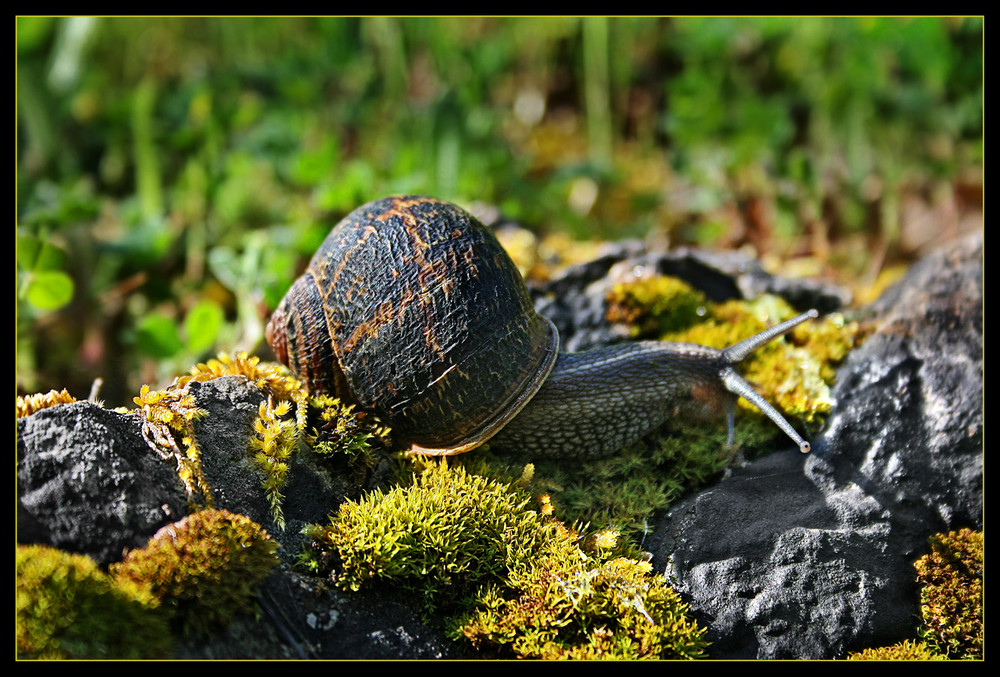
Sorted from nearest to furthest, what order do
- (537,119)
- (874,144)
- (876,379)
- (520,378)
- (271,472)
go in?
(271,472) < (520,378) < (876,379) < (874,144) < (537,119)

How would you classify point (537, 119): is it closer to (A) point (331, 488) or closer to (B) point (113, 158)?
(B) point (113, 158)

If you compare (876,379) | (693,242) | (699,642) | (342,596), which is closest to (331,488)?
(342,596)

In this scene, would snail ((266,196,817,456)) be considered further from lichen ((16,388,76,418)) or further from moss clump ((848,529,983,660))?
lichen ((16,388,76,418))

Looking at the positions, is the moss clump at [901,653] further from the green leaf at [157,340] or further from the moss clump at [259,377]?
the green leaf at [157,340]

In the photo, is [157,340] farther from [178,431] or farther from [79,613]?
[79,613]

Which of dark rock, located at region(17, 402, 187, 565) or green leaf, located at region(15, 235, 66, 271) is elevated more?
green leaf, located at region(15, 235, 66, 271)

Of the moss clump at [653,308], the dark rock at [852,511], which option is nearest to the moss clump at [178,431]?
the dark rock at [852,511]

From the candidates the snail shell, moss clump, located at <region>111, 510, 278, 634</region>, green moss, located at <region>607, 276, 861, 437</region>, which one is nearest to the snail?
the snail shell
